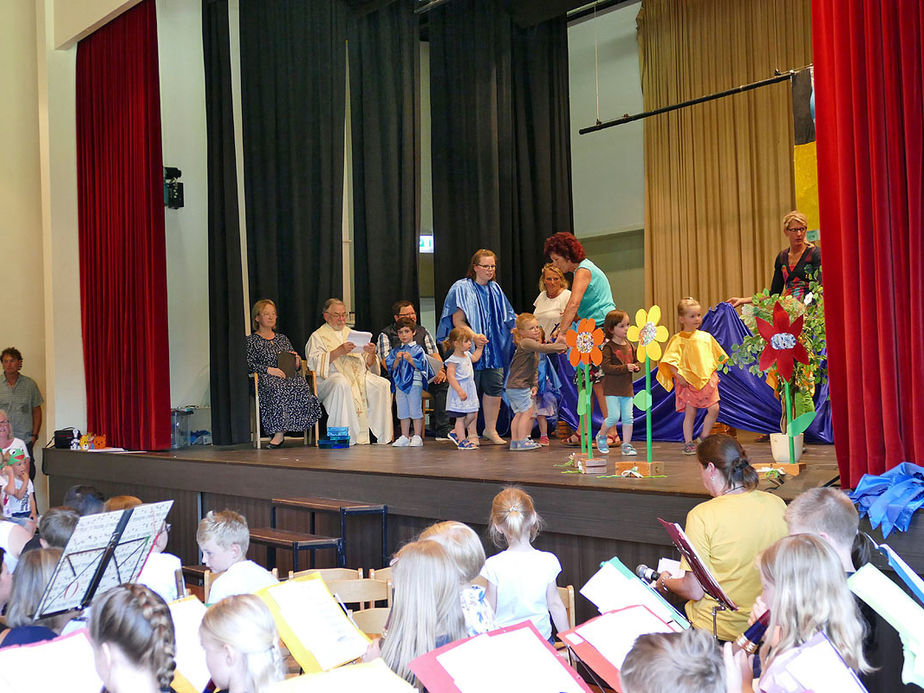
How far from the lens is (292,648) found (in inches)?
96.0

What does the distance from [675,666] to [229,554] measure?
225cm

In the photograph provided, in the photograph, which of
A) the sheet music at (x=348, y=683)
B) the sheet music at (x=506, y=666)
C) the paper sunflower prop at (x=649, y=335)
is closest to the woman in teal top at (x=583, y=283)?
the paper sunflower prop at (x=649, y=335)

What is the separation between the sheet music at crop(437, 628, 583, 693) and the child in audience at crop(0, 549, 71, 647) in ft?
4.36

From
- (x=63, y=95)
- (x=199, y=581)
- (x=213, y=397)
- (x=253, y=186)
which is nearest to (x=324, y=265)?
(x=253, y=186)

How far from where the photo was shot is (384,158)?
30.5 feet

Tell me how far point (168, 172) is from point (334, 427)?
9.94 feet

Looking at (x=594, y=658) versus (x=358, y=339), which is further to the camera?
(x=358, y=339)

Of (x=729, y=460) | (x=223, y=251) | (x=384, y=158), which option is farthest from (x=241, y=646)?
(x=384, y=158)

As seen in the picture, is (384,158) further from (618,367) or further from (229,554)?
(229,554)

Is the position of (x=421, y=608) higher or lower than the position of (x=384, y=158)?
lower

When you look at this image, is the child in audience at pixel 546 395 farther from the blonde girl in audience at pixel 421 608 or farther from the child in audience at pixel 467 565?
the blonde girl in audience at pixel 421 608

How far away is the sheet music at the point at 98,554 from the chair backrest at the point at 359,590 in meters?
0.66

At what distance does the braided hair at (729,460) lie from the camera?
10.4 feet

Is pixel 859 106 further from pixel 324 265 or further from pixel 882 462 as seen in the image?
pixel 324 265
